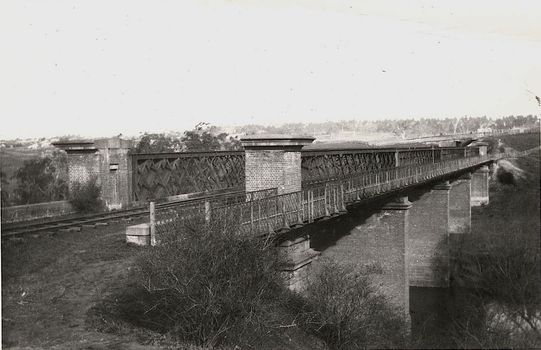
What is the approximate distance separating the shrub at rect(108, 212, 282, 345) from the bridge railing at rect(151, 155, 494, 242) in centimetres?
45

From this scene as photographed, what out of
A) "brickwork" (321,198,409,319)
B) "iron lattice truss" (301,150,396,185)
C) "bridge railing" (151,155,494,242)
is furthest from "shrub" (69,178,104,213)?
"brickwork" (321,198,409,319)

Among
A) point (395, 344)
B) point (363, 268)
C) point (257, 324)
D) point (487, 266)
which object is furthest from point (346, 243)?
point (257, 324)

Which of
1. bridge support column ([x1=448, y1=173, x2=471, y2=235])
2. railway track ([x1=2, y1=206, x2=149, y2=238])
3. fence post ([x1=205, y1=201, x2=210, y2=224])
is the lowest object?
bridge support column ([x1=448, y1=173, x2=471, y2=235])

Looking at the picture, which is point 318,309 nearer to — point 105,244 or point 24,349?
point 105,244

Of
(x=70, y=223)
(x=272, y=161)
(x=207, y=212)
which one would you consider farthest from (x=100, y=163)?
(x=207, y=212)

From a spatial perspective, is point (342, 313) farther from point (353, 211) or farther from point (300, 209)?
point (353, 211)

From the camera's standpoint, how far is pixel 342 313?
1479cm

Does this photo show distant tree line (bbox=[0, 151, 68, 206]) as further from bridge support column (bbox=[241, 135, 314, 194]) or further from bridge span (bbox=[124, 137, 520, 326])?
bridge support column (bbox=[241, 135, 314, 194])

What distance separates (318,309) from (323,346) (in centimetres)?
126

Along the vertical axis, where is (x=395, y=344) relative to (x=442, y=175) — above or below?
below

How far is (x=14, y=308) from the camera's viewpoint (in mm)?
8836

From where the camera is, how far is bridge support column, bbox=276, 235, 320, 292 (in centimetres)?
1338

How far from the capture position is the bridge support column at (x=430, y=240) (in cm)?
3838

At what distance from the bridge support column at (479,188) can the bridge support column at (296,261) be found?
53170 mm
